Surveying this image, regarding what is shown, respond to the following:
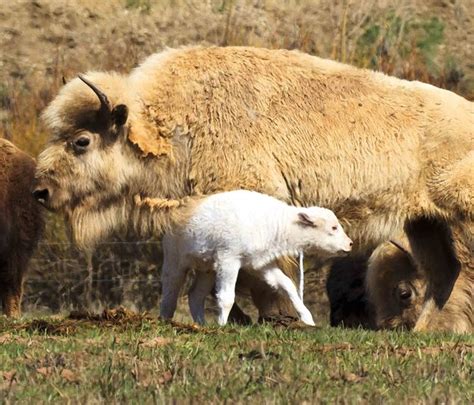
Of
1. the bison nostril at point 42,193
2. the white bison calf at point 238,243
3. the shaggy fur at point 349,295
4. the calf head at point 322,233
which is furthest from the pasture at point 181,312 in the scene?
the bison nostril at point 42,193

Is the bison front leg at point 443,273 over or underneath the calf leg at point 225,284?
underneath

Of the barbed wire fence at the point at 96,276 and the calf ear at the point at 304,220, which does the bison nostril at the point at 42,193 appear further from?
the barbed wire fence at the point at 96,276

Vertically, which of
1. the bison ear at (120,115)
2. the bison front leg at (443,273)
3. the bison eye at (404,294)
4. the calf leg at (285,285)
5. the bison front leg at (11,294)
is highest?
the bison ear at (120,115)

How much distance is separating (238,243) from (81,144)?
5.38 feet

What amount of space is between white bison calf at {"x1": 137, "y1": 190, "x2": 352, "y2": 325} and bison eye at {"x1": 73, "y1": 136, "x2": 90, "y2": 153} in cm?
100

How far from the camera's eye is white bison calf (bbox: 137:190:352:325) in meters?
10.9

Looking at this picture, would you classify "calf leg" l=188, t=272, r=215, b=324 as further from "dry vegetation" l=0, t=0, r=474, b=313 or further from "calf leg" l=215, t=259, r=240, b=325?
"dry vegetation" l=0, t=0, r=474, b=313

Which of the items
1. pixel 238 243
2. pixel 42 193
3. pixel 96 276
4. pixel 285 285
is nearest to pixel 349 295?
pixel 285 285

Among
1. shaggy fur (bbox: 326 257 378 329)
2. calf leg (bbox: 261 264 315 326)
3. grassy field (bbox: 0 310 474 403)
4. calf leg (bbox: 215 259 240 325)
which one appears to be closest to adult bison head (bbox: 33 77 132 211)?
calf leg (bbox: 215 259 240 325)

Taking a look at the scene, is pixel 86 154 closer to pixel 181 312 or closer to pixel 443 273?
pixel 443 273

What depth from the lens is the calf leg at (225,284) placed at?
35.7ft

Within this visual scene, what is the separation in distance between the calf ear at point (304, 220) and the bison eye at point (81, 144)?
1838 millimetres

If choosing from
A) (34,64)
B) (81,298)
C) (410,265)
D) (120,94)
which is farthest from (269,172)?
(34,64)

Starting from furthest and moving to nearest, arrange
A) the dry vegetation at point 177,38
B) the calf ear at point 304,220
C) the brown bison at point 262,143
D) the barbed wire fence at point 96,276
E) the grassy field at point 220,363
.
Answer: the dry vegetation at point 177,38, the barbed wire fence at point 96,276, the brown bison at point 262,143, the calf ear at point 304,220, the grassy field at point 220,363
